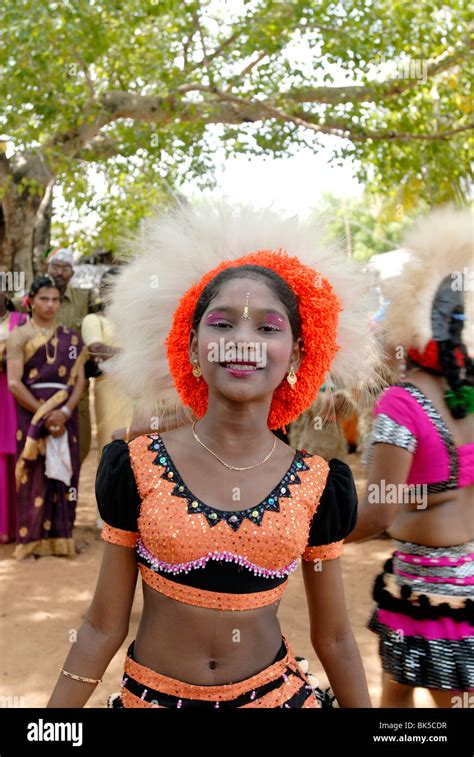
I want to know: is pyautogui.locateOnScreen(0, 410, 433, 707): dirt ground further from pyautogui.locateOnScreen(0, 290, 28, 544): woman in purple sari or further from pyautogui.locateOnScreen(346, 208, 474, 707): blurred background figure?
pyautogui.locateOnScreen(346, 208, 474, 707): blurred background figure

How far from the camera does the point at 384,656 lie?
251cm

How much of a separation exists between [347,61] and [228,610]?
6646 mm

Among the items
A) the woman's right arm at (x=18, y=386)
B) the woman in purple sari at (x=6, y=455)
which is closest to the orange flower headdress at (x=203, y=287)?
the woman's right arm at (x=18, y=386)

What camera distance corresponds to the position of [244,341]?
176 centimetres

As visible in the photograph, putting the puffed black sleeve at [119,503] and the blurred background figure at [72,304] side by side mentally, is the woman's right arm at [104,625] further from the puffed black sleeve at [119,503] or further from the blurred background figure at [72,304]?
the blurred background figure at [72,304]

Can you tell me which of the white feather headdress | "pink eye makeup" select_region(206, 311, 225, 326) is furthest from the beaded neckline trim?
the white feather headdress

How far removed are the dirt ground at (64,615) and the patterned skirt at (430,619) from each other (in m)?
1.32

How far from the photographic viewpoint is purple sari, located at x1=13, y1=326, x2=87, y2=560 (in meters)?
5.92

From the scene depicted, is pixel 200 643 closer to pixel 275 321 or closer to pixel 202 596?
pixel 202 596

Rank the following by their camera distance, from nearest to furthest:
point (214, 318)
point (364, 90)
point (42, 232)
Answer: point (214, 318)
point (364, 90)
point (42, 232)

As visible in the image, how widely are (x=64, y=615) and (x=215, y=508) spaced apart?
3446mm

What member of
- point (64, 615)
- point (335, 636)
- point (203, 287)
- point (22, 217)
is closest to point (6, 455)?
point (64, 615)

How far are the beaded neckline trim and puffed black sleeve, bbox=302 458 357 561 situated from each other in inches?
3.3

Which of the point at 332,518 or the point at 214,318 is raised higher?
the point at 214,318
